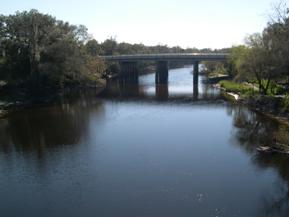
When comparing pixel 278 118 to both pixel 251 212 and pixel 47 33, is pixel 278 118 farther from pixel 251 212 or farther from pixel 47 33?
pixel 47 33

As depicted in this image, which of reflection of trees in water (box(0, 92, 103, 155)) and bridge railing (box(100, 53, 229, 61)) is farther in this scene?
bridge railing (box(100, 53, 229, 61))

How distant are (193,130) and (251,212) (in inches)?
895

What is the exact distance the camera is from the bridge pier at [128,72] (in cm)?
11676

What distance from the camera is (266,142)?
1599 inches

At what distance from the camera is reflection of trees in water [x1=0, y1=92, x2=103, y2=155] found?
1644 inches

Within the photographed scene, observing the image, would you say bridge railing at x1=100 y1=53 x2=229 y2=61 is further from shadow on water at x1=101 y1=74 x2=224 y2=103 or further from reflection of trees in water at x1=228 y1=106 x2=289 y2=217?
reflection of trees in water at x1=228 y1=106 x2=289 y2=217

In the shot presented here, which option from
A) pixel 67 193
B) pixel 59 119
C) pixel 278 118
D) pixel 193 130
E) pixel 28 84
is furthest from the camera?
pixel 28 84

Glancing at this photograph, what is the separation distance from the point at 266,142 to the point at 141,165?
48.9ft

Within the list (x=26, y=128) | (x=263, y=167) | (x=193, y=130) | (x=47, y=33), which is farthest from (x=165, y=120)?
(x=47, y=33)

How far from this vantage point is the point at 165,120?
53.9 meters

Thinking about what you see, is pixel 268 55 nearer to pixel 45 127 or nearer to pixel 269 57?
pixel 269 57

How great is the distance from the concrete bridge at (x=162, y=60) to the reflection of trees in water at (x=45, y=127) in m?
45.6

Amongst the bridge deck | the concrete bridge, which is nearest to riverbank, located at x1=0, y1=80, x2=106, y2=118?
the concrete bridge

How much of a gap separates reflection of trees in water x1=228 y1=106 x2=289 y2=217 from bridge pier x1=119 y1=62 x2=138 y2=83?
58297 millimetres
